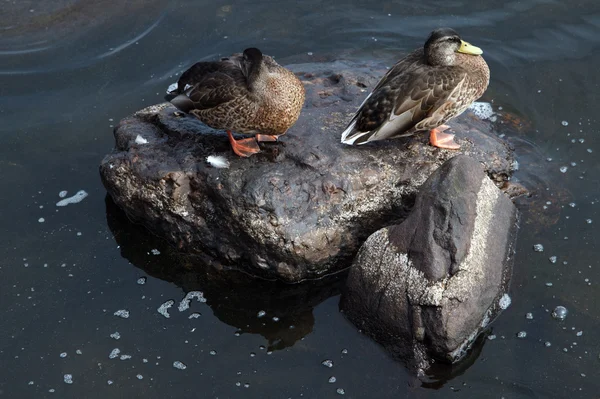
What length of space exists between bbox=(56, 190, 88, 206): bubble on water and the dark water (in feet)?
0.17

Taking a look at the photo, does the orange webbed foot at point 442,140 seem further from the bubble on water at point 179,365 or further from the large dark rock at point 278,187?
the bubble on water at point 179,365

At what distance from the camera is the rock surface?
16.5 feet

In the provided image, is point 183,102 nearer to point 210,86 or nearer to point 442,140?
point 210,86

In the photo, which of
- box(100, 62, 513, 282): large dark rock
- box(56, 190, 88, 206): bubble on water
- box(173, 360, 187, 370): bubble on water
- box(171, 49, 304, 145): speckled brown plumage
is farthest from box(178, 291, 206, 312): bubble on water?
box(56, 190, 88, 206): bubble on water

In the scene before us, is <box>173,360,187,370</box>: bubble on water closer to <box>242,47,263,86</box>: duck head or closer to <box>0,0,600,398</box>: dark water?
<box>0,0,600,398</box>: dark water

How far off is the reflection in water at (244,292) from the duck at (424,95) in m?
1.19

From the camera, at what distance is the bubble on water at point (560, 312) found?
5.39 metres

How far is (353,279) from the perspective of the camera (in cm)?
531

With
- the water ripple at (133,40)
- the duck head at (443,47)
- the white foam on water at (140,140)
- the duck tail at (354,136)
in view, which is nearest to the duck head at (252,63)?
the duck tail at (354,136)

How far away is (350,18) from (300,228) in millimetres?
3850

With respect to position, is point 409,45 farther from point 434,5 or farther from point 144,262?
point 144,262

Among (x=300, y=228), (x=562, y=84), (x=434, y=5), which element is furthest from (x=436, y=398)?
(x=434, y=5)

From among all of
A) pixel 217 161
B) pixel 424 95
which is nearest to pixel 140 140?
pixel 217 161

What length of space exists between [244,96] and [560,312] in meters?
2.79
